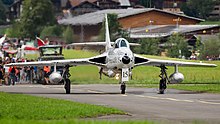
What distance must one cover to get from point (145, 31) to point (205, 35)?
6908 millimetres

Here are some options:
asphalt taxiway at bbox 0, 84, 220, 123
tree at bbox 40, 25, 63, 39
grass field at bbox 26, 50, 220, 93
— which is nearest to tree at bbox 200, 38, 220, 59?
grass field at bbox 26, 50, 220, 93

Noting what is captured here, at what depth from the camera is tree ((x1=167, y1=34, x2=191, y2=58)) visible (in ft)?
267

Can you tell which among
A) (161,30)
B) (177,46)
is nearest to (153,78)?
(177,46)

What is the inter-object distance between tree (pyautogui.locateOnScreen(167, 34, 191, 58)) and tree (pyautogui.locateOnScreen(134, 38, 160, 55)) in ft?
4.69

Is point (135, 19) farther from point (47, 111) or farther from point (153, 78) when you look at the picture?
point (47, 111)

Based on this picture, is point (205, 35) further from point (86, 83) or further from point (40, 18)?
point (86, 83)

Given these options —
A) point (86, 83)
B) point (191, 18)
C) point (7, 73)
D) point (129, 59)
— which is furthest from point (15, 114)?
point (191, 18)

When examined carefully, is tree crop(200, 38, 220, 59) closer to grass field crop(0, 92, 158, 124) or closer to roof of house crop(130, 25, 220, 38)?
roof of house crop(130, 25, 220, 38)

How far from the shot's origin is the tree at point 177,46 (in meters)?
81.3

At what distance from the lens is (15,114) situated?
22562mm

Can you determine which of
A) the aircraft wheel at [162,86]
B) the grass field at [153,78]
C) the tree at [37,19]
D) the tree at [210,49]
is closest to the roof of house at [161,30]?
the tree at [37,19]

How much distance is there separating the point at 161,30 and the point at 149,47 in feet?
41.9

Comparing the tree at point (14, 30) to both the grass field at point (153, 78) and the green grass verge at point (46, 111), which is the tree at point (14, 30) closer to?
the grass field at point (153, 78)

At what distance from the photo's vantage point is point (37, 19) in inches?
3765
